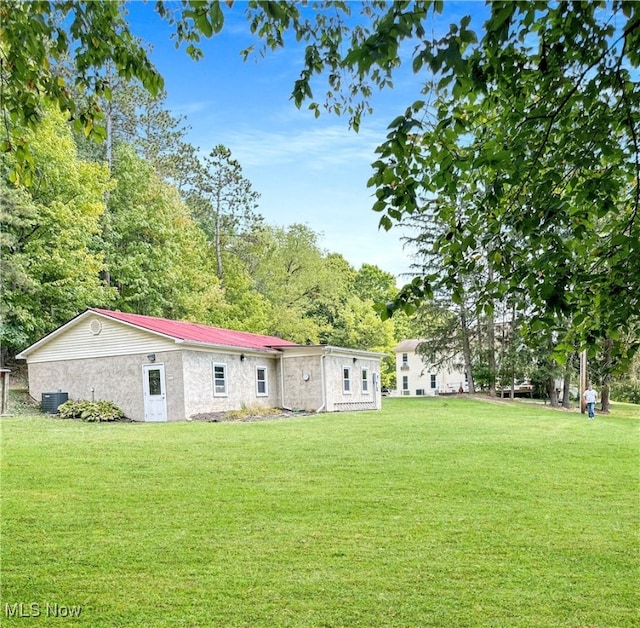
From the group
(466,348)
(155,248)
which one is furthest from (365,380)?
(155,248)

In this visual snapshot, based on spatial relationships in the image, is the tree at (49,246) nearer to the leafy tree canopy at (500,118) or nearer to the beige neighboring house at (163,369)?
the beige neighboring house at (163,369)

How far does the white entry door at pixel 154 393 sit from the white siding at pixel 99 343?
63cm

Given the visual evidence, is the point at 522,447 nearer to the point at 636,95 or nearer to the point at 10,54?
the point at 636,95

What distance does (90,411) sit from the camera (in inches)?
645

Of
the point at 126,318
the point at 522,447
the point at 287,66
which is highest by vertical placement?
the point at 287,66

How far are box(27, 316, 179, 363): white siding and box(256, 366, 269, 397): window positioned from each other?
4564mm

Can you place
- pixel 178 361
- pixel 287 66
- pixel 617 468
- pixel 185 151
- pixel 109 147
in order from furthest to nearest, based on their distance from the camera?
pixel 185 151, pixel 109 147, pixel 178 361, pixel 617 468, pixel 287 66

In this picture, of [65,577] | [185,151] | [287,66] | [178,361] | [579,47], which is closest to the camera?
[579,47]

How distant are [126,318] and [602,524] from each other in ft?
51.1

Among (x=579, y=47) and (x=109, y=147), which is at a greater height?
(x=109, y=147)

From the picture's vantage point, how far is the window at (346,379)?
Result: 22469mm

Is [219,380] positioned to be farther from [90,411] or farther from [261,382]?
[90,411]

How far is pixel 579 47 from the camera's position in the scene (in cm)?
290

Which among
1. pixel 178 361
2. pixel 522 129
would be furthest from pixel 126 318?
pixel 522 129
